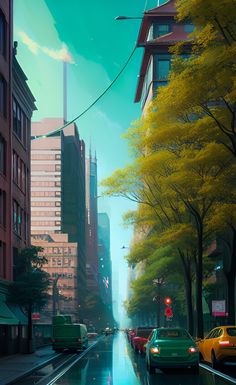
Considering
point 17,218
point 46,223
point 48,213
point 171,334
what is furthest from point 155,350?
point 48,213

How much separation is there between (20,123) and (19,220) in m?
7.69

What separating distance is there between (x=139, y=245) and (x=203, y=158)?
2885 centimetres

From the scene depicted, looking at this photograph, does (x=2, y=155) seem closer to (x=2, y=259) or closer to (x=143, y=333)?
(x=2, y=259)

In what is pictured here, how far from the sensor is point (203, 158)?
96.3 ft

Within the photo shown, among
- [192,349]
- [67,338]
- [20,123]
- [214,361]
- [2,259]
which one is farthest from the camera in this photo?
[20,123]

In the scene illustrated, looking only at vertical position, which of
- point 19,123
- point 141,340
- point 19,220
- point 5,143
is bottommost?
point 141,340

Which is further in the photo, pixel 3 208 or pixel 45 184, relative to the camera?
pixel 45 184

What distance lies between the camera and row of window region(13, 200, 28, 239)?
47.8 metres

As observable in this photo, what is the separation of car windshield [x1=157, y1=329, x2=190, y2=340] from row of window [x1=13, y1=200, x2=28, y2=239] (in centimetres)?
2555

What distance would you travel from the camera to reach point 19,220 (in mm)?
49781

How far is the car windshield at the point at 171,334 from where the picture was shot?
75.3ft

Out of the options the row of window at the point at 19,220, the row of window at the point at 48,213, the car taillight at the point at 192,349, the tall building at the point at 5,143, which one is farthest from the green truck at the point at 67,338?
the row of window at the point at 48,213

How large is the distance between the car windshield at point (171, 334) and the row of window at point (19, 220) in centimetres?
2555

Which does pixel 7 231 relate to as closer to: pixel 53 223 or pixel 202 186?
pixel 202 186
